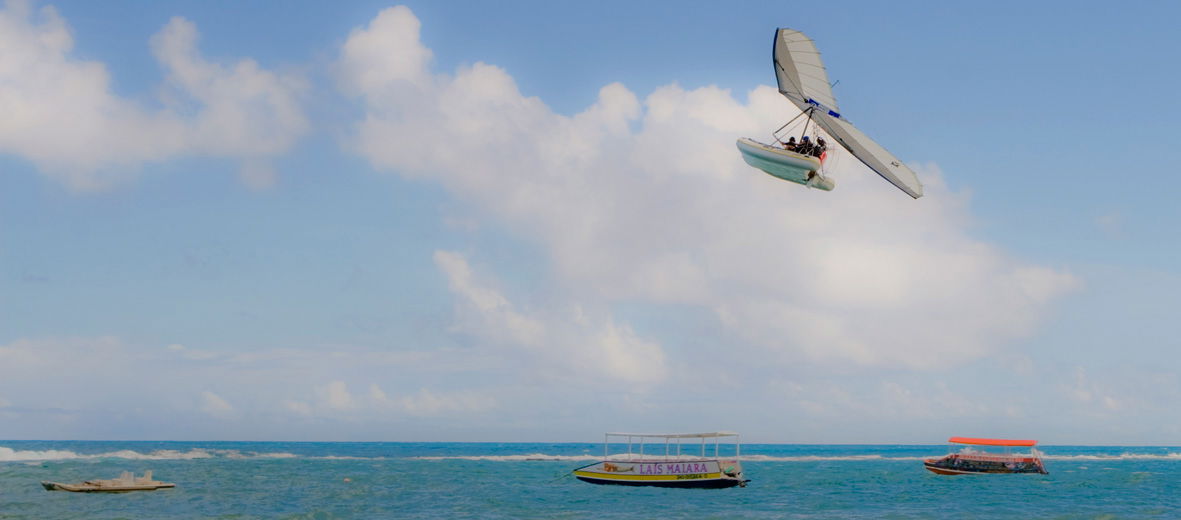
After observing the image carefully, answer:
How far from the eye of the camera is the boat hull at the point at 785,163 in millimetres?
22609

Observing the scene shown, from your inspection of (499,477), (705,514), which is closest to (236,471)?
(499,477)

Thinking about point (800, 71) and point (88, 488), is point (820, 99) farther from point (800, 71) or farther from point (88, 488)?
point (88, 488)

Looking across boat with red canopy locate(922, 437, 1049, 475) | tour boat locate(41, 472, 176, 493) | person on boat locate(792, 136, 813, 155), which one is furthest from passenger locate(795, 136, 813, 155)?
boat with red canopy locate(922, 437, 1049, 475)

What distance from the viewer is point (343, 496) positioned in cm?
5197

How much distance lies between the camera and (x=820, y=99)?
2253cm

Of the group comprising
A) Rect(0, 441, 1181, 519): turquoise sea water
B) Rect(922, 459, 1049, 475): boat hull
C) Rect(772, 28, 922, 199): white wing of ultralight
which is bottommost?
Rect(0, 441, 1181, 519): turquoise sea water

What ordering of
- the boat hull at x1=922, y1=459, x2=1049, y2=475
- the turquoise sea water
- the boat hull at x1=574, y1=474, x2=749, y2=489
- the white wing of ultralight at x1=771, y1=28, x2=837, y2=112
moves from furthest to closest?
1. the boat hull at x1=922, y1=459, x2=1049, y2=475
2. the boat hull at x1=574, y1=474, x2=749, y2=489
3. the turquoise sea water
4. the white wing of ultralight at x1=771, y1=28, x2=837, y2=112

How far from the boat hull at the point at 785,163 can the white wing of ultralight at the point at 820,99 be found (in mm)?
1152

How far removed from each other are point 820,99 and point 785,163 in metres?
1.86

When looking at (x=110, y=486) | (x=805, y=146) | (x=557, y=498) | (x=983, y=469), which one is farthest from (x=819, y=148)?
(x=983, y=469)

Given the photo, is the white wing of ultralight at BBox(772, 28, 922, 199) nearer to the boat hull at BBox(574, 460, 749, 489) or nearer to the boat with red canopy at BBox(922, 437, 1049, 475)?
the boat hull at BBox(574, 460, 749, 489)

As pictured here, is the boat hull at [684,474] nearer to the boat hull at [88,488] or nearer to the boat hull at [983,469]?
the boat hull at [88,488]

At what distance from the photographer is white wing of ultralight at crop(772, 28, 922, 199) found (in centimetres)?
2148

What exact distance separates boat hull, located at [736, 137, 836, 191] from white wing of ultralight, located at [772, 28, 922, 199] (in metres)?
1.15
